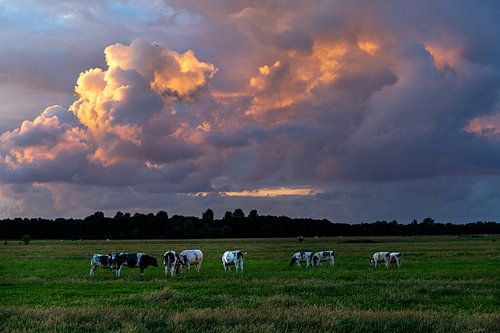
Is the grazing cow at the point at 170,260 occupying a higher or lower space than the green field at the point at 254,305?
higher

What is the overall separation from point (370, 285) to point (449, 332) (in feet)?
43.8

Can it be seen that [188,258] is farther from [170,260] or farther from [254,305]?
[254,305]

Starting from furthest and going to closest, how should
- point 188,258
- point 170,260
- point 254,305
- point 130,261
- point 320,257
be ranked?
point 320,257 < point 188,258 < point 130,261 < point 170,260 < point 254,305

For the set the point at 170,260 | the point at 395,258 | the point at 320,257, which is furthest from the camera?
the point at 320,257

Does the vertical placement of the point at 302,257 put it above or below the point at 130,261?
below

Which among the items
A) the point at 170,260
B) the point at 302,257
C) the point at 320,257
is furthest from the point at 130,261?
the point at 320,257

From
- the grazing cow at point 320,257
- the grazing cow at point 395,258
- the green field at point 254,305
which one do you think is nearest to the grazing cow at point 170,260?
the green field at point 254,305

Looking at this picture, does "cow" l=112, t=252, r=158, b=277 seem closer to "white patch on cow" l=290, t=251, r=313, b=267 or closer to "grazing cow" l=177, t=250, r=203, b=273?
"grazing cow" l=177, t=250, r=203, b=273

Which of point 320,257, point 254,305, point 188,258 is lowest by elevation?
point 254,305

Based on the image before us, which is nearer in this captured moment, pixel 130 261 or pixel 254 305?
pixel 254 305

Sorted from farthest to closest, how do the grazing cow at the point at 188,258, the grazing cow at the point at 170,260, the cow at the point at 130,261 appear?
the grazing cow at the point at 188,258, the cow at the point at 130,261, the grazing cow at the point at 170,260

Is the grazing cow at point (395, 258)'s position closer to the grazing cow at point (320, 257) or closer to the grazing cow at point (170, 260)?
the grazing cow at point (320, 257)

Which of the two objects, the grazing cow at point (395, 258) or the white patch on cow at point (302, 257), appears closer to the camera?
the grazing cow at point (395, 258)

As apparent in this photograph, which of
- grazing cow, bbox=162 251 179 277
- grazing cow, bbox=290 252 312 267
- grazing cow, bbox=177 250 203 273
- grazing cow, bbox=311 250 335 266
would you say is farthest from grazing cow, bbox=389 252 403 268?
grazing cow, bbox=162 251 179 277
